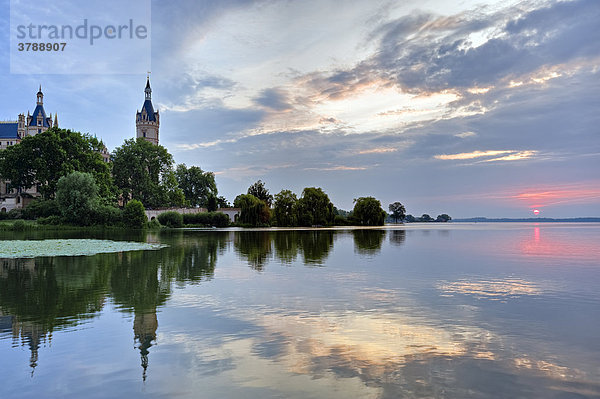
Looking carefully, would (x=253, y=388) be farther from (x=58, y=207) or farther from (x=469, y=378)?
(x=58, y=207)

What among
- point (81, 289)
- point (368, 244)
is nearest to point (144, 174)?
point (368, 244)

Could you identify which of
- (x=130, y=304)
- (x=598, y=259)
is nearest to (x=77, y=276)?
(x=130, y=304)

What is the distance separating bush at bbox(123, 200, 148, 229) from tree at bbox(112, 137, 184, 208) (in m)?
24.2

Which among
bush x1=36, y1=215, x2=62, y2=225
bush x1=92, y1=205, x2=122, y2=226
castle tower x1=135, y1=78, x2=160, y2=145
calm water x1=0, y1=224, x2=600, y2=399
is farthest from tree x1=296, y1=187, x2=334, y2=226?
calm water x1=0, y1=224, x2=600, y2=399

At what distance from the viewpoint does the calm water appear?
6.40 metres

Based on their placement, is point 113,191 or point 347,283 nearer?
point 347,283

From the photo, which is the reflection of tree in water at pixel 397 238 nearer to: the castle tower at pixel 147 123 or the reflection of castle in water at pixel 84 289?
the reflection of castle in water at pixel 84 289

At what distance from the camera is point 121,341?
28.0 feet

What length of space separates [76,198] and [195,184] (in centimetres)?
6077

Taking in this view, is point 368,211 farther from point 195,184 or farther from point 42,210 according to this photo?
point 42,210

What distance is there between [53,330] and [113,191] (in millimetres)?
87971

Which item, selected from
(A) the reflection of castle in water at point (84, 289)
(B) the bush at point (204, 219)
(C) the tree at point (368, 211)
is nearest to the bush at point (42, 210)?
(B) the bush at point (204, 219)

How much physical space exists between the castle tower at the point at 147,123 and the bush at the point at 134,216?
8206 centimetres

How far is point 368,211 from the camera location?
114 meters
